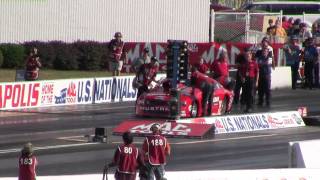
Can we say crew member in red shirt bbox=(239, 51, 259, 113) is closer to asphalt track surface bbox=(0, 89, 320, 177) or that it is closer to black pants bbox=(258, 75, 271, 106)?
asphalt track surface bbox=(0, 89, 320, 177)

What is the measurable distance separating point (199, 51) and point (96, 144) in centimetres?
1978

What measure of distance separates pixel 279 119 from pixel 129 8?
81.1 feet

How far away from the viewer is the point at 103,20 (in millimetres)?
52031

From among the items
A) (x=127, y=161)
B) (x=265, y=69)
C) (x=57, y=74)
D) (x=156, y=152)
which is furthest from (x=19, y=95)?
(x=127, y=161)

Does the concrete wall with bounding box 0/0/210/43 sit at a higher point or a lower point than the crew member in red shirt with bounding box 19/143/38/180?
higher

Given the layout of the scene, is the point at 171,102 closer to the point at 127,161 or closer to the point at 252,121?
the point at 252,121

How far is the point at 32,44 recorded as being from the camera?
4803 cm

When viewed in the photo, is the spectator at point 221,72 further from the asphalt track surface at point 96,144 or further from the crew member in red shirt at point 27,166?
the crew member in red shirt at point 27,166

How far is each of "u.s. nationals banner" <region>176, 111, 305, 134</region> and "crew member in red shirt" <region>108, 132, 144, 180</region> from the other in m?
10.6

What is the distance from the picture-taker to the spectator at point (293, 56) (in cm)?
3931

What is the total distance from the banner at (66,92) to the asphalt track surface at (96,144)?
500 mm

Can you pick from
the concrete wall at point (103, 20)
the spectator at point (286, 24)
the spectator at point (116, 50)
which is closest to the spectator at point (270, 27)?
the spectator at point (286, 24)

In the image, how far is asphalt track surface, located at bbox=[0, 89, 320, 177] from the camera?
21.7 meters

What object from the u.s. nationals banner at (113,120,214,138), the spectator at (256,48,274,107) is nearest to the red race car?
the u.s. nationals banner at (113,120,214,138)
